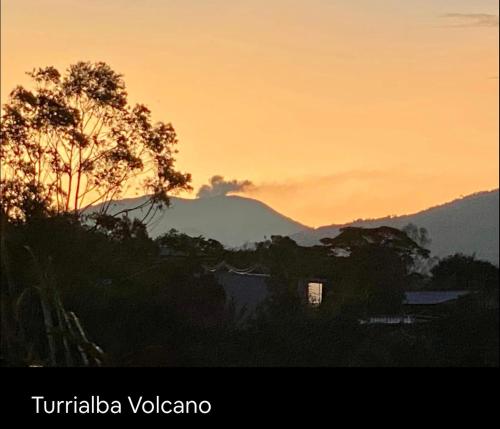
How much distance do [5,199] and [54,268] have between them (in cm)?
225

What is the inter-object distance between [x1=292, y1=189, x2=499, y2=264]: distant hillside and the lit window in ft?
7.46

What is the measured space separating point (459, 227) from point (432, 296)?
2.83m

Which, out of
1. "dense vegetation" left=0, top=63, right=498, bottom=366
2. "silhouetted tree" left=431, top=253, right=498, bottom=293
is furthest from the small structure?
"silhouetted tree" left=431, top=253, right=498, bottom=293

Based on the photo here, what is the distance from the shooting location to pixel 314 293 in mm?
20766

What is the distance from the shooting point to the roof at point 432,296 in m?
21.2

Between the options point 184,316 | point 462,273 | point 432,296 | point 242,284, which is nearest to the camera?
point 184,316

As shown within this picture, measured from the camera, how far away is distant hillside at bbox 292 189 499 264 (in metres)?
23.6

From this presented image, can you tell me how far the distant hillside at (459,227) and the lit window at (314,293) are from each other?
2.27m

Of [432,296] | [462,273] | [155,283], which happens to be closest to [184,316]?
[155,283]

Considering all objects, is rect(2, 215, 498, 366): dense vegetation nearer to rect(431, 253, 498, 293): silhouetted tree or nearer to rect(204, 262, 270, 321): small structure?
rect(204, 262, 270, 321): small structure

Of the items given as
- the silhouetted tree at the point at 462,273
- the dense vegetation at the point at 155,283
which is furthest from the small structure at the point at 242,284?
the silhouetted tree at the point at 462,273

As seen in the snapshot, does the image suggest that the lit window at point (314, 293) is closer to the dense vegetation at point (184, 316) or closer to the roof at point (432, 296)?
the dense vegetation at point (184, 316)

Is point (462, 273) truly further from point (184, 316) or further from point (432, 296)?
point (184, 316)

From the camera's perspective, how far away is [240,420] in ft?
34.4
